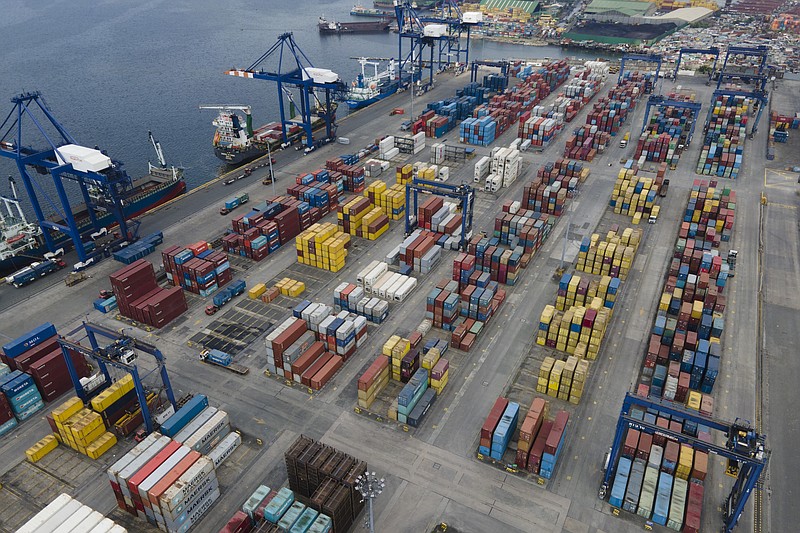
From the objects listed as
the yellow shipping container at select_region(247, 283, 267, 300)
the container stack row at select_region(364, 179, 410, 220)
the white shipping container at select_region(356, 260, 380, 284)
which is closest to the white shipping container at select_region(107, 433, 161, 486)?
the yellow shipping container at select_region(247, 283, 267, 300)

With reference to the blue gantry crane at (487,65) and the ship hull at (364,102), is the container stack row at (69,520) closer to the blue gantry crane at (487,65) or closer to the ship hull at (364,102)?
the ship hull at (364,102)

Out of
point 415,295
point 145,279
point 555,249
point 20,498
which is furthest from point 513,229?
point 20,498

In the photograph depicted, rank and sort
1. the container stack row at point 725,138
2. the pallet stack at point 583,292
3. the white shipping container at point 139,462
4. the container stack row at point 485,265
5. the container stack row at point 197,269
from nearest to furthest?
the white shipping container at point 139,462 < the pallet stack at point 583,292 < the container stack row at point 485,265 < the container stack row at point 197,269 < the container stack row at point 725,138

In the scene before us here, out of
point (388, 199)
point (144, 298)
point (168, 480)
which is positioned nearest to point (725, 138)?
point (388, 199)

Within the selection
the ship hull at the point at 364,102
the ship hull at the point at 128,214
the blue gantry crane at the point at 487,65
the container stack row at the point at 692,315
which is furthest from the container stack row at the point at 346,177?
the blue gantry crane at the point at 487,65

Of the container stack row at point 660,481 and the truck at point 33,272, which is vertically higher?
the truck at point 33,272

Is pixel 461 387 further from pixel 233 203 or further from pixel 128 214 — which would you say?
pixel 128 214

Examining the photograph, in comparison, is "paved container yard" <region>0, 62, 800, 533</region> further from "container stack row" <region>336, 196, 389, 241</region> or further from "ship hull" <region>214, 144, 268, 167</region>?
"ship hull" <region>214, 144, 268, 167</region>
